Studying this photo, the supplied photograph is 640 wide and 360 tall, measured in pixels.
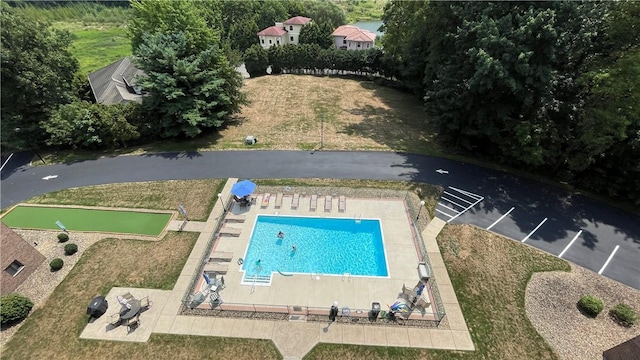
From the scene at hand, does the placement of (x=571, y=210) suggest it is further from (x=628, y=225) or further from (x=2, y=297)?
(x=2, y=297)

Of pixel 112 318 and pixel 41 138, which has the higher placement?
pixel 41 138

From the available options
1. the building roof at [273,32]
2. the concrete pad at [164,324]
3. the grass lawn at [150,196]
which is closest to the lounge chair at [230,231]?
the grass lawn at [150,196]

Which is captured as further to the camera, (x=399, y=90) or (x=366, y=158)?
(x=399, y=90)

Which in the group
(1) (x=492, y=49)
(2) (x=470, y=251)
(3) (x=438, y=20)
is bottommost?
(2) (x=470, y=251)

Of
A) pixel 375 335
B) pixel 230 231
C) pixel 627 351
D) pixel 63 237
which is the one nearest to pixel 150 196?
pixel 63 237

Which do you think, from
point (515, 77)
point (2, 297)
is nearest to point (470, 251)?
point (515, 77)

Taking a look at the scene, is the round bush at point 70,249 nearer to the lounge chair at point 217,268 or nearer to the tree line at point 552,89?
the lounge chair at point 217,268

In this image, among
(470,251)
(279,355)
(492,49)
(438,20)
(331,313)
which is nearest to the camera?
(279,355)

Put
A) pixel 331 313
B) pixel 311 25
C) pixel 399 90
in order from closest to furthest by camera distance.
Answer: pixel 331 313
pixel 399 90
pixel 311 25

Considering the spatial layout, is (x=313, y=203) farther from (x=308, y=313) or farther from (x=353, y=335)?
(x=353, y=335)
